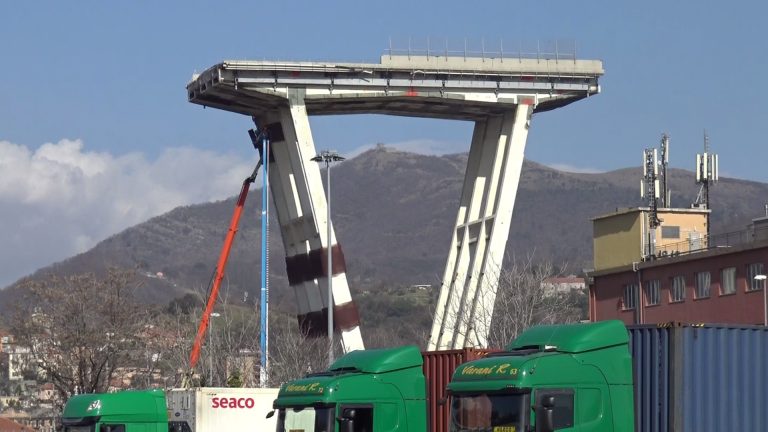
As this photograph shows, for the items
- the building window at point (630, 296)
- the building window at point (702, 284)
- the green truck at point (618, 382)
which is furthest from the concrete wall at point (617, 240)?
the green truck at point (618, 382)

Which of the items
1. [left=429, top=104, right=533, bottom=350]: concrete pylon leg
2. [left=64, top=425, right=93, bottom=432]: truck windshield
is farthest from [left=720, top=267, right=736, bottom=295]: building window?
[left=64, top=425, right=93, bottom=432]: truck windshield

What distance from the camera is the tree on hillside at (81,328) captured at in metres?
64.8

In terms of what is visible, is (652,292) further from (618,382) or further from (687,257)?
(618,382)

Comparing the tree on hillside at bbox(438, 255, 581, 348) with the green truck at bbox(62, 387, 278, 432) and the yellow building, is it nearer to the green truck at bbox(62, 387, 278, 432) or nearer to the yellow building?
the yellow building

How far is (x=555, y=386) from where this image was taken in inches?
733

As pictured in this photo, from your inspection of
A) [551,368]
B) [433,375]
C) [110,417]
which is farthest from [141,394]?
[551,368]

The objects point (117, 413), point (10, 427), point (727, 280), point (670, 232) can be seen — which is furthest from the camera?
point (10, 427)

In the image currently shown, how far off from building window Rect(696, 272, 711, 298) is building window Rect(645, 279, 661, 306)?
3.62 metres

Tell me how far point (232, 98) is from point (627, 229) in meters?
22.1

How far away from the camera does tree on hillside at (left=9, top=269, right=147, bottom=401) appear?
2549 inches

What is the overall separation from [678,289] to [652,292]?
101 inches

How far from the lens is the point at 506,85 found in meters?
73.0

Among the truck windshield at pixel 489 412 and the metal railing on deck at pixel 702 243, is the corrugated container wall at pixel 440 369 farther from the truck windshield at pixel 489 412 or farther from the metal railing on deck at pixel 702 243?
the metal railing on deck at pixel 702 243

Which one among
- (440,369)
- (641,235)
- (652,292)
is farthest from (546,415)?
(641,235)
